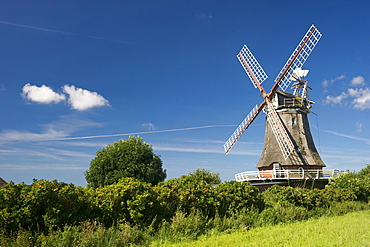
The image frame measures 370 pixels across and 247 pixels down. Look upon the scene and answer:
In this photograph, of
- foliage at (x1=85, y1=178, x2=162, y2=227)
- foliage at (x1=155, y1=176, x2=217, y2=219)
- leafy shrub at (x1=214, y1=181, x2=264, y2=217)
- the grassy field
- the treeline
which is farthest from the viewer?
leafy shrub at (x1=214, y1=181, x2=264, y2=217)

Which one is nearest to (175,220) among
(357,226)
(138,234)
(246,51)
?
(138,234)

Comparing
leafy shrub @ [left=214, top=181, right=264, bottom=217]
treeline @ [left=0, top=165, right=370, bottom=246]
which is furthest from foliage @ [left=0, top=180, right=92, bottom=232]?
leafy shrub @ [left=214, top=181, right=264, bottom=217]

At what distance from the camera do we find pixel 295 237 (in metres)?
8.95

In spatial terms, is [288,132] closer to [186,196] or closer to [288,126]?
[288,126]

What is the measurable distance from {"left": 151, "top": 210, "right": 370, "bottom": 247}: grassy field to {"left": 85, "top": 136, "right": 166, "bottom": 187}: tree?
20092mm

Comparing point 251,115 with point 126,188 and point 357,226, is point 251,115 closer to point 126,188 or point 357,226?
point 357,226

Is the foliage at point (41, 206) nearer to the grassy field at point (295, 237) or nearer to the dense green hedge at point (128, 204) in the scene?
the dense green hedge at point (128, 204)

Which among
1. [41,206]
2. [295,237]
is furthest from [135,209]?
[295,237]

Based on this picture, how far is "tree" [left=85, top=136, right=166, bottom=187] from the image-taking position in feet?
94.6

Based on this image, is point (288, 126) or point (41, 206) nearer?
point (41, 206)

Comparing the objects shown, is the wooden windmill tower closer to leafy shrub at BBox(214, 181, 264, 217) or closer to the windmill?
the windmill

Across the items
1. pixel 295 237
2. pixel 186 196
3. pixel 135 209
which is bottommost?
pixel 295 237

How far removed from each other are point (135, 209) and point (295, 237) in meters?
5.17

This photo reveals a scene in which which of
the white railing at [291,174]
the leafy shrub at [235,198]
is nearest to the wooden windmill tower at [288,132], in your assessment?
the white railing at [291,174]
